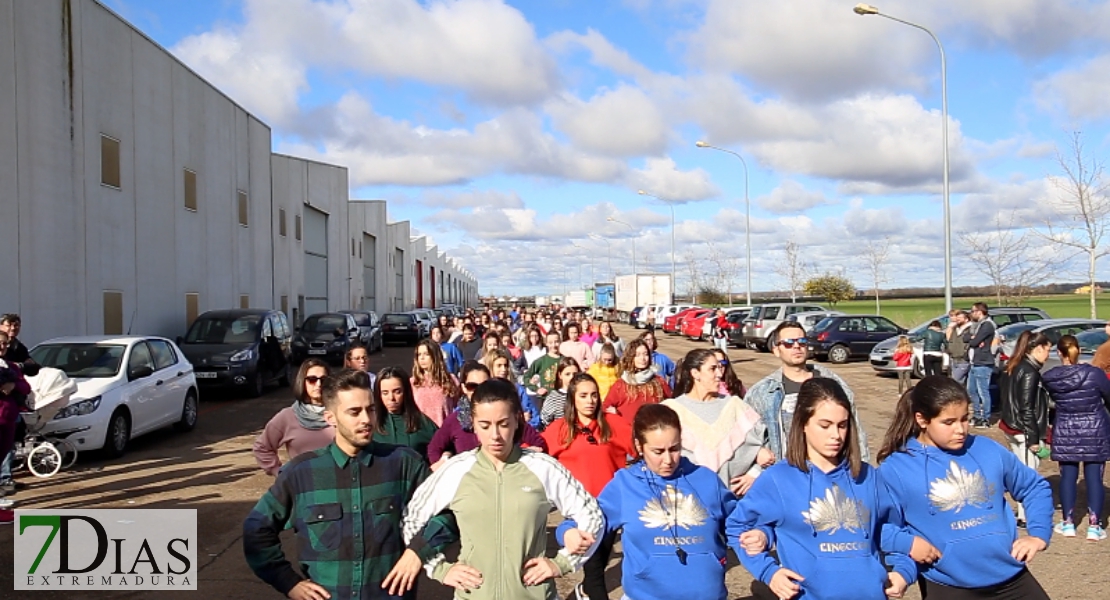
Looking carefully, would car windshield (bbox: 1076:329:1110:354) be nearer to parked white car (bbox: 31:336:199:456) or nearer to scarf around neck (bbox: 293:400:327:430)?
scarf around neck (bbox: 293:400:327:430)

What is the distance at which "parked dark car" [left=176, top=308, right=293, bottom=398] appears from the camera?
18.2m

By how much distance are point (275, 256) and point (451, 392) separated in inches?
1137

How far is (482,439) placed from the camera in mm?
3551

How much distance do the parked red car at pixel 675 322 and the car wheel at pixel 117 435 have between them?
37.0m

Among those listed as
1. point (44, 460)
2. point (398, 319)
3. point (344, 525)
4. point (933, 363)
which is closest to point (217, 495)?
point (44, 460)

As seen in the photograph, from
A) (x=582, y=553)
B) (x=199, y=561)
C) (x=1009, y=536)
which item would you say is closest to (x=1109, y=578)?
(x=1009, y=536)

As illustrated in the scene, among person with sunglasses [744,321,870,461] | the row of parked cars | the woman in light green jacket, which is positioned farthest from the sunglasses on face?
the row of parked cars

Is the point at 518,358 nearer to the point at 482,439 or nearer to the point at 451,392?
the point at 451,392

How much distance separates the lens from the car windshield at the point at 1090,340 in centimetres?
1484

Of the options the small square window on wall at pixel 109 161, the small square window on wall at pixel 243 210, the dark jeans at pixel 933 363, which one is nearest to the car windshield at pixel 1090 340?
the dark jeans at pixel 933 363

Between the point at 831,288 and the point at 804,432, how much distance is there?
5877cm

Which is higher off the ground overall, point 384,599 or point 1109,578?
point 384,599

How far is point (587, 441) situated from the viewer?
219 inches

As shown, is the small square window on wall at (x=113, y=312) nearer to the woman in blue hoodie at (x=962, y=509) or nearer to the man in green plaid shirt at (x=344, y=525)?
the man in green plaid shirt at (x=344, y=525)
